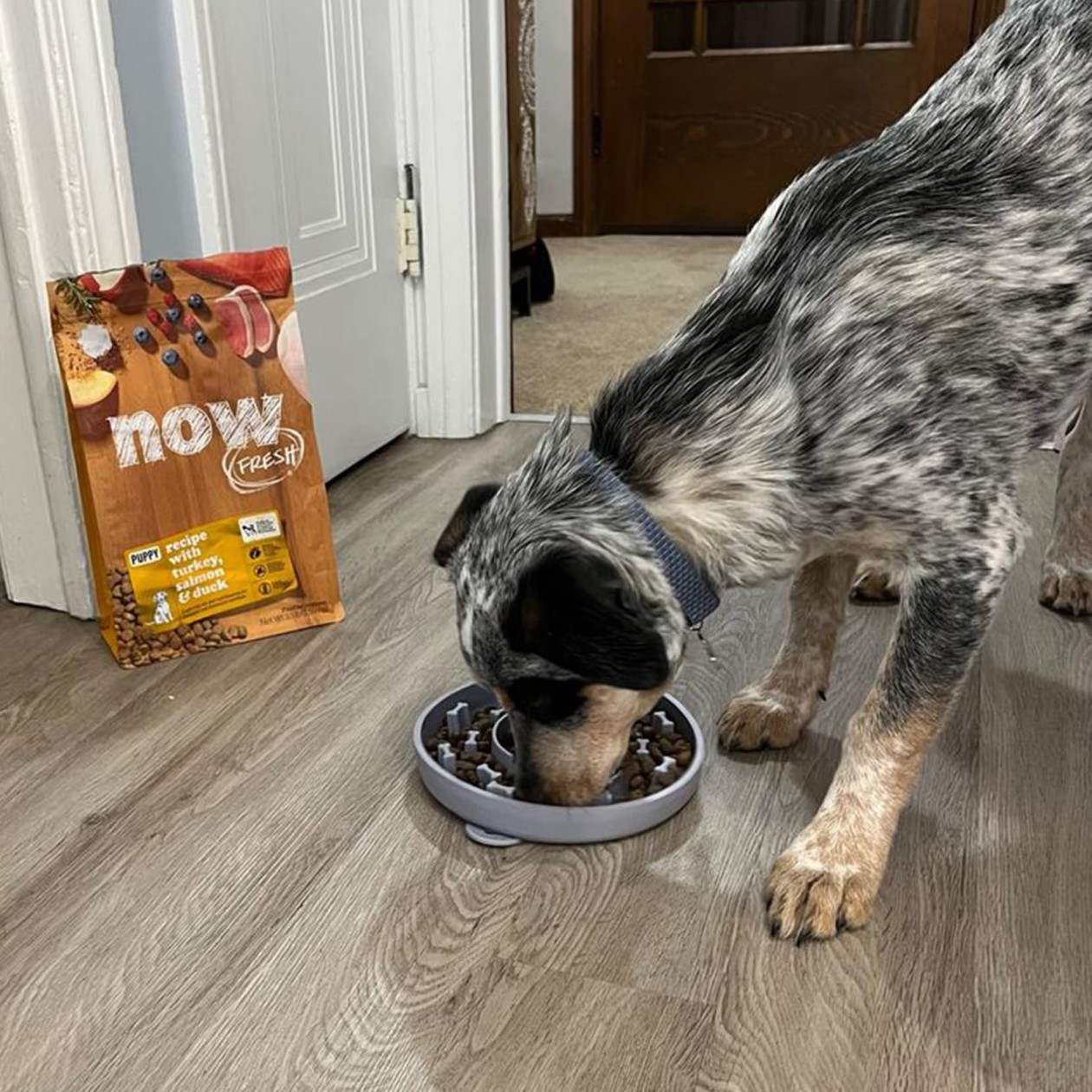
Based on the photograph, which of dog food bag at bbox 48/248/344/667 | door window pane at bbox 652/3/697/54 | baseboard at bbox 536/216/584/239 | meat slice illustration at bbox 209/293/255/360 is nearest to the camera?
dog food bag at bbox 48/248/344/667

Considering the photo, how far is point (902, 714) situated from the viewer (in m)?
1.42

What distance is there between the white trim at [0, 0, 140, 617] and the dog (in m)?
0.93

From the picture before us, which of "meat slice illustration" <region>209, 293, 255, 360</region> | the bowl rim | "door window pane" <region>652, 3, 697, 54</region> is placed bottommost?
the bowl rim

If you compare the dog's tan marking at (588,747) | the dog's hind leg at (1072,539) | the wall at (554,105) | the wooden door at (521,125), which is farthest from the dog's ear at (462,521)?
the wall at (554,105)

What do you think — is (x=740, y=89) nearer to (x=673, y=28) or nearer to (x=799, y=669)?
(x=673, y=28)

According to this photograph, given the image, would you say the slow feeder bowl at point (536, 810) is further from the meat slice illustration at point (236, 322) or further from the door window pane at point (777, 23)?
the door window pane at point (777, 23)

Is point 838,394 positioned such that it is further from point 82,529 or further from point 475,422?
point 475,422

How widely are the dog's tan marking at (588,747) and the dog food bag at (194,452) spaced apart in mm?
840

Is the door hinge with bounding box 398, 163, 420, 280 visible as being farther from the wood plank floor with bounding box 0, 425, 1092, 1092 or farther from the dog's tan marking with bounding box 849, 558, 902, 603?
the dog's tan marking with bounding box 849, 558, 902, 603

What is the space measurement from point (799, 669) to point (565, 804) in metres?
0.52

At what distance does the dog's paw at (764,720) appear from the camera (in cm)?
170

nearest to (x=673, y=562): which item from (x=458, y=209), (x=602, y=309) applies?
(x=458, y=209)

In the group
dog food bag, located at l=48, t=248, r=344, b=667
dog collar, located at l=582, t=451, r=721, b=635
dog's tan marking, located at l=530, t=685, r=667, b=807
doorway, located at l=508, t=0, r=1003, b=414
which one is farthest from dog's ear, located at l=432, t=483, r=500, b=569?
doorway, located at l=508, t=0, r=1003, b=414

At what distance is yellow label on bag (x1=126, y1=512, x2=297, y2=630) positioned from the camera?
6.33ft
